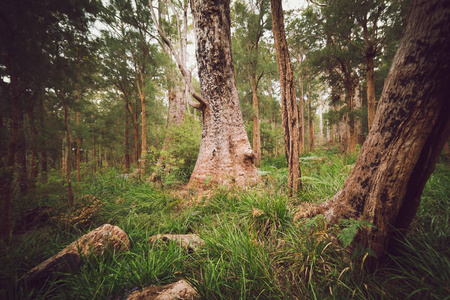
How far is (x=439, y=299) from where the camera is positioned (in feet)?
2.69

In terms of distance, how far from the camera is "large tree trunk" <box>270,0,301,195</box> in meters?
2.17

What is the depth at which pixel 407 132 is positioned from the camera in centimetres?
101

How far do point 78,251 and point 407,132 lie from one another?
3176mm

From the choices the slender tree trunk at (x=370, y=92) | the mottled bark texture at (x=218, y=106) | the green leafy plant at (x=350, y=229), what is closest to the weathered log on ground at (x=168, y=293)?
the green leafy plant at (x=350, y=229)

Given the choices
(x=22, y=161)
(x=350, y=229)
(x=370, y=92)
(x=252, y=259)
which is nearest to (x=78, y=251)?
(x=252, y=259)

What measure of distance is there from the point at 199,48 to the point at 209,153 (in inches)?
100

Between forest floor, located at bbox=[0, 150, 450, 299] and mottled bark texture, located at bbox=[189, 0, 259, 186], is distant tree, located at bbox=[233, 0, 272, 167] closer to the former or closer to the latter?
mottled bark texture, located at bbox=[189, 0, 259, 186]

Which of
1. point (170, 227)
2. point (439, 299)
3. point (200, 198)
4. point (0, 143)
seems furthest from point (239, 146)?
point (0, 143)

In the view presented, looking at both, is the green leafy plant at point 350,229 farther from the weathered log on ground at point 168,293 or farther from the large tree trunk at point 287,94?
the weathered log on ground at point 168,293

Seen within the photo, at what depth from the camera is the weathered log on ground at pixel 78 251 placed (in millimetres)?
1360

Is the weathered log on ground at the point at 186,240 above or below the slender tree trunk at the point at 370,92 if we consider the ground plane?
below

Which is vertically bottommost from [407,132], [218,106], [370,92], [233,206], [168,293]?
[168,293]

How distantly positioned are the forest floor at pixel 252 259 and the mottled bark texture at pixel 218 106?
104 cm

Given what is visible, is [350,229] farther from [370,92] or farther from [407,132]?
[370,92]
